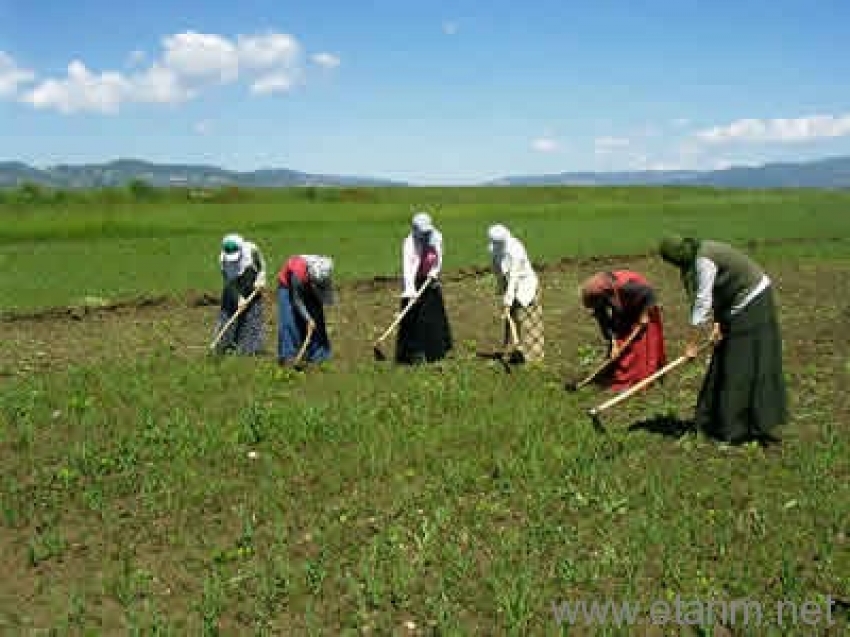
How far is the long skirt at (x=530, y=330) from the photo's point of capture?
9688 millimetres

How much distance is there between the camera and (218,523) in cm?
589

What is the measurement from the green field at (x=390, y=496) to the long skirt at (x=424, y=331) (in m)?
0.37

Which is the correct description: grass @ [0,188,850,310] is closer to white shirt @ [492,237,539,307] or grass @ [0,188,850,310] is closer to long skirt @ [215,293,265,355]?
long skirt @ [215,293,265,355]

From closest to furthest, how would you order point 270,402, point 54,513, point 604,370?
point 54,513, point 270,402, point 604,370

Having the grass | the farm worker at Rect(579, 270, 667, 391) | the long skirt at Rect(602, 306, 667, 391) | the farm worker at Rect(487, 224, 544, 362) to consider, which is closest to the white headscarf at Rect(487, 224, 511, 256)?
the farm worker at Rect(487, 224, 544, 362)

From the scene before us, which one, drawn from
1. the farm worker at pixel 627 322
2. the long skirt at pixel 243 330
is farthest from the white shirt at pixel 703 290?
the long skirt at pixel 243 330

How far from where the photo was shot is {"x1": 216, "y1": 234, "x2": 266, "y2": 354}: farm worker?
32.2 ft

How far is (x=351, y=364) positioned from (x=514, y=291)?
2.30 m

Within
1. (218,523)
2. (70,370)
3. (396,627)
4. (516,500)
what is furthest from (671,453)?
(70,370)

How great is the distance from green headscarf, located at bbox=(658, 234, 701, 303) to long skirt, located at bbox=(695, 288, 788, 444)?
18.9 inches

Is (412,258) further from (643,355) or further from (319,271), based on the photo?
(643,355)

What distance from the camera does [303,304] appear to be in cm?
932

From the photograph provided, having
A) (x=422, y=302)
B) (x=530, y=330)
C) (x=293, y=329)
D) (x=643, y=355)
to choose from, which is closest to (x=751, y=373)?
(x=643, y=355)

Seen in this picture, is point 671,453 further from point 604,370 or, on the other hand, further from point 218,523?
point 218,523
